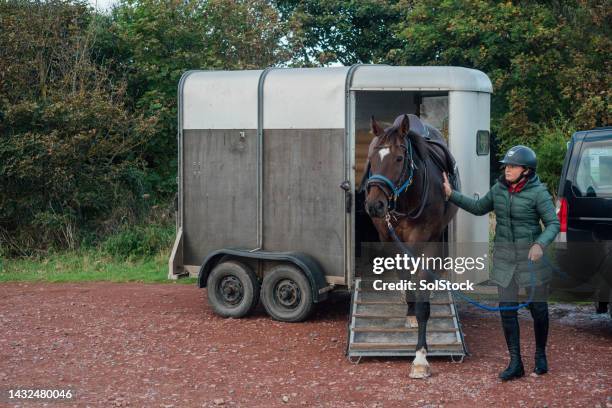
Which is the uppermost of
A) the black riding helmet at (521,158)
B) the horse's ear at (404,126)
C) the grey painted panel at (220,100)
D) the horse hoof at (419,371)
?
the grey painted panel at (220,100)

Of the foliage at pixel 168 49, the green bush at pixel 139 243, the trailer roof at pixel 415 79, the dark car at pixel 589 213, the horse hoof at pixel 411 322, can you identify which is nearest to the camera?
the horse hoof at pixel 411 322

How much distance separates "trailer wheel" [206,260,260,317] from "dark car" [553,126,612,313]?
3.45 meters

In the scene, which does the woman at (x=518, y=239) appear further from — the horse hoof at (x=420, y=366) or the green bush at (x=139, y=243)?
the green bush at (x=139, y=243)

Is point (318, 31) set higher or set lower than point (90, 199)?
higher

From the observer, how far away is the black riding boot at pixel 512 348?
6.96m

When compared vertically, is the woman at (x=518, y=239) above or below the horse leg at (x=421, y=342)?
above

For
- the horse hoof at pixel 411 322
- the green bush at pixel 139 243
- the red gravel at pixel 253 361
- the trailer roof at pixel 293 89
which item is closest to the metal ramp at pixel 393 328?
the horse hoof at pixel 411 322

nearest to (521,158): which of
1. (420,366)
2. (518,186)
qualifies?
(518,186)

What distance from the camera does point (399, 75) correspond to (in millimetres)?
9164

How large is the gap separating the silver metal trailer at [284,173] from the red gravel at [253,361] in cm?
56

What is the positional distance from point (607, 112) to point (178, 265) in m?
10.5

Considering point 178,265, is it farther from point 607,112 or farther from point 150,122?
point 607,112

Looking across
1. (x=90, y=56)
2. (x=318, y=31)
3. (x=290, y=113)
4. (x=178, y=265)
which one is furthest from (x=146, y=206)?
(x=318, y=31)

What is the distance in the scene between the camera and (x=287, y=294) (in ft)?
31.4
